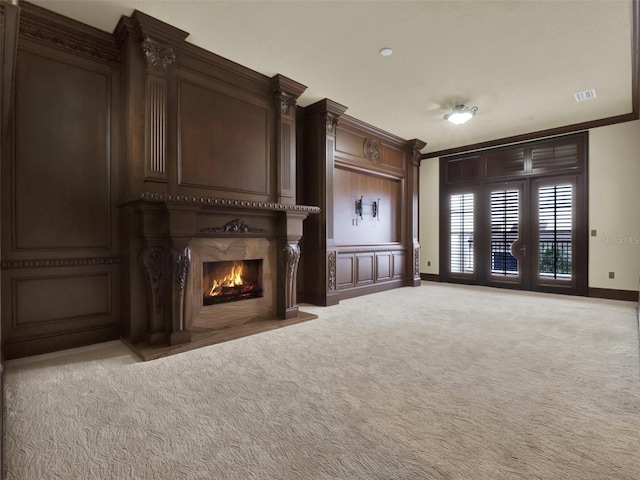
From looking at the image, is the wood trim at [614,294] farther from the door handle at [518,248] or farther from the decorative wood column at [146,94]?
the decorative wood column at [146,94]

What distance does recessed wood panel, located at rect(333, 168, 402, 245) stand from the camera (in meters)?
5.23

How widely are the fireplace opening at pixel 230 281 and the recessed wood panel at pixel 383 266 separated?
2.65 metres

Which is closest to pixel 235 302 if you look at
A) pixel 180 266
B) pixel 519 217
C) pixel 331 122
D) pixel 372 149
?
pixel 180 266

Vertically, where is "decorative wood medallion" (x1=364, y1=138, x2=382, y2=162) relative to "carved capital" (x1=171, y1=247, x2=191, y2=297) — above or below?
above

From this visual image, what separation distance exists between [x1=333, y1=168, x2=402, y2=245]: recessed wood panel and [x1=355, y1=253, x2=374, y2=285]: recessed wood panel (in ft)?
0.80

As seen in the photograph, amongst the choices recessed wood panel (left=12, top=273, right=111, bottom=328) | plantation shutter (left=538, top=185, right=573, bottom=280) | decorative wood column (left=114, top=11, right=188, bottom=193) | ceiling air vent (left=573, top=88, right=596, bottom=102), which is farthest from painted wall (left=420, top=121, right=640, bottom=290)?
recessed wood panel (left=12, top=273, right=111, bottom=328)

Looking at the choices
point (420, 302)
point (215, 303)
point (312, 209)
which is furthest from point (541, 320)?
point (215, 303)

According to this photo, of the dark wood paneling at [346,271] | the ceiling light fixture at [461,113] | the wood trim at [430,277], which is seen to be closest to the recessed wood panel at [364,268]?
the dark wood paneling at [346,271]

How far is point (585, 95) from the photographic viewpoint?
432 cm

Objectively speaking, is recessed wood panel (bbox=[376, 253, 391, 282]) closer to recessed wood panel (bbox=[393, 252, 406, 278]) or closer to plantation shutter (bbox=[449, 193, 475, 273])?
recessed wood panel (bbox=[393, 252, 406, 278])

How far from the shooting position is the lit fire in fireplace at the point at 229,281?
3.52 metres

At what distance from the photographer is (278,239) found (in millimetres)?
3961

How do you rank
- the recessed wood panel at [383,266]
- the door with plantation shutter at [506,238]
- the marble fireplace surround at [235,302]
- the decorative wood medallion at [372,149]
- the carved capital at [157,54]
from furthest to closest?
the door with plantation shutter at [506,238] < the recessed wood panel at [383,266] < the decorative wood medallion at [372,149] < the marble fireplace surround at [235,302] < the carved capital at [157,54]

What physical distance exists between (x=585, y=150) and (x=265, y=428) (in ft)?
21.3
